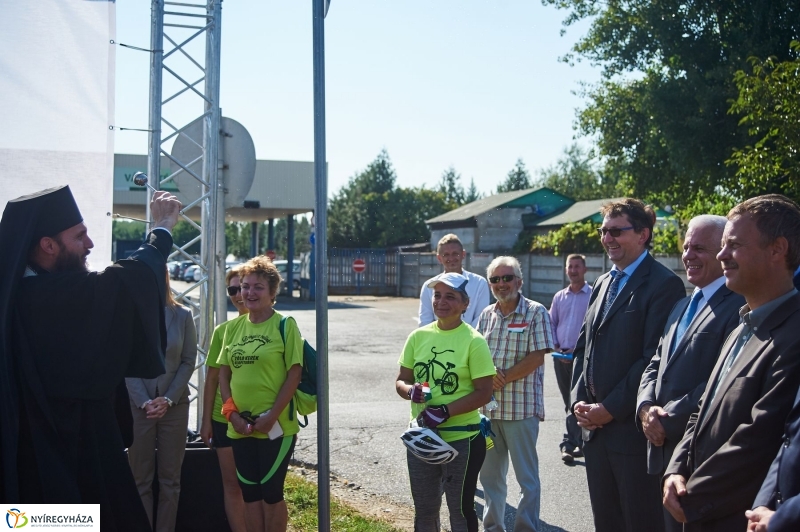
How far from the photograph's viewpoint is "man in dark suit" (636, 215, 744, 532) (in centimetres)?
355

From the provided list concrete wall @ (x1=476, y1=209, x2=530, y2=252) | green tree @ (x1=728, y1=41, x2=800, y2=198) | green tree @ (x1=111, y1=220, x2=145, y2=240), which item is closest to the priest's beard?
green tree @ (x1=728, y1=41, x2=800, y2=198)

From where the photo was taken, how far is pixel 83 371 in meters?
3.28

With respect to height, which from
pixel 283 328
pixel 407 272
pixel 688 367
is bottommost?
pixel 688 367

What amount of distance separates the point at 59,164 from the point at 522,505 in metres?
3.87

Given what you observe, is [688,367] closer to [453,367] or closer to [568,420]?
[453,367]

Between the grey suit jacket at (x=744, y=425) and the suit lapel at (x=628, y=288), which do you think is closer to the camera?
the grey suit jacket at (x=744, y=425)

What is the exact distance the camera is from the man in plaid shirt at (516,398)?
17.4 feet

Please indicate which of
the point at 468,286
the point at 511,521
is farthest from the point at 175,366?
the point at 511,521

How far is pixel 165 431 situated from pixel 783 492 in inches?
157

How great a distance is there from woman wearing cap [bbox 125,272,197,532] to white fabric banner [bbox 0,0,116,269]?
0.88 m

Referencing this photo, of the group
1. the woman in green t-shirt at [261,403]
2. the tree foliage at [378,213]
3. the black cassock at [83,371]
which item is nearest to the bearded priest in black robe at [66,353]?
the black cassock at [83,371]

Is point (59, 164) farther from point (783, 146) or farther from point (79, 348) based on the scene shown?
point (783, 146)

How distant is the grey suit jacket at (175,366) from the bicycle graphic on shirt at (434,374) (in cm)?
170

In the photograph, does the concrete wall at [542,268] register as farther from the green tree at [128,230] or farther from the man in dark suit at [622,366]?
the man in dark suit at [622,366]
